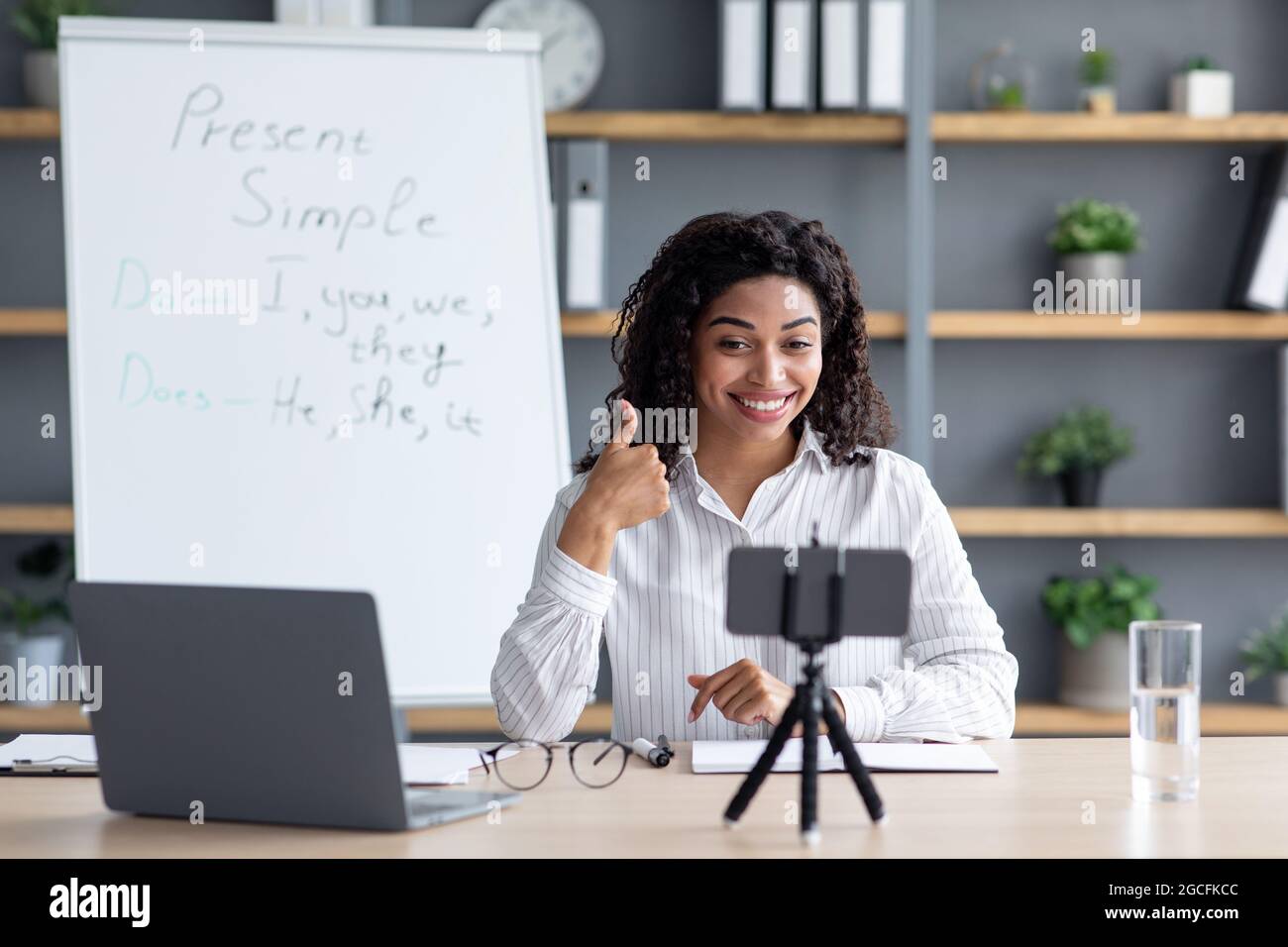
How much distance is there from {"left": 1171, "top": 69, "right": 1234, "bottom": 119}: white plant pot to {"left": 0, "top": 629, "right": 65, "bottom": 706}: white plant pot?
279 centimetres

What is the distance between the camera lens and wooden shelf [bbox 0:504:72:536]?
9.04ft

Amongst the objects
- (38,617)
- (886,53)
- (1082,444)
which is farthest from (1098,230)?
(38,617)

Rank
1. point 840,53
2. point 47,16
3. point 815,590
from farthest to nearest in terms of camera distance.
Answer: point 47,16, point 840,53, point 815,590

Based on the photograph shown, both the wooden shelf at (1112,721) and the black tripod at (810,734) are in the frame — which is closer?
the black tripod at (810,734)

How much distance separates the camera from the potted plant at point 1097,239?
9.47 ft

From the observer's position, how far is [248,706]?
99 cm

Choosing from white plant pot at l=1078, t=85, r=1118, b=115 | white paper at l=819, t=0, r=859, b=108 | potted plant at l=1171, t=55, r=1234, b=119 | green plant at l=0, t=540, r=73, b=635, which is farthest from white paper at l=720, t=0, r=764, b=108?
green plant at l=0, t=540, r=73, b=635

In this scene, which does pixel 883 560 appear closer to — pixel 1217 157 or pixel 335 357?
pixel 335 357

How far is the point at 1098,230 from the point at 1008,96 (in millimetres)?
364

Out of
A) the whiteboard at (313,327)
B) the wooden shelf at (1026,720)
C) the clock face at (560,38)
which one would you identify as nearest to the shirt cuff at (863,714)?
the whiteboard at (313,327)

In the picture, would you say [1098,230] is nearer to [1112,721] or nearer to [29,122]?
[1112,721]

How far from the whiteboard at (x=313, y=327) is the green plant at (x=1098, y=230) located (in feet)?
4.04

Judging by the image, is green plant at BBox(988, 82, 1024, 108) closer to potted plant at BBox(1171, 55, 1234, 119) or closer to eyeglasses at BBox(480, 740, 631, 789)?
potted plant at BBox(1171, 55, 1234, 119)

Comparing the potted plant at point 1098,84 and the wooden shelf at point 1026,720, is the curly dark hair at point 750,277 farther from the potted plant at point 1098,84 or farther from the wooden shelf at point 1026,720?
the potted plant at point 1098,84
